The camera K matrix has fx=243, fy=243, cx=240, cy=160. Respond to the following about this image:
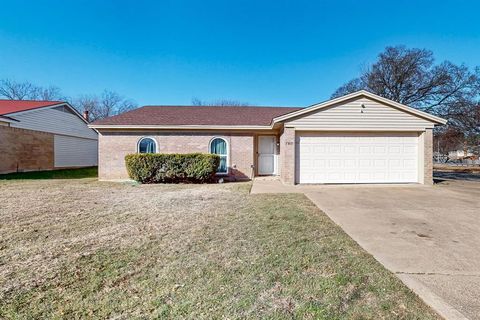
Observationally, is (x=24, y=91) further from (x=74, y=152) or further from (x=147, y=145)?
(x=147, y=145)

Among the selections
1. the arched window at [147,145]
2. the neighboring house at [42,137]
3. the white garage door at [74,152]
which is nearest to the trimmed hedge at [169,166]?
the arched window at [147,145]

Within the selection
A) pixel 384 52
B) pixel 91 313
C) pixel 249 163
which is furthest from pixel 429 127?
pixel 384 52

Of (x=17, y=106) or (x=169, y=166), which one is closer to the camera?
(x=169, y=166)

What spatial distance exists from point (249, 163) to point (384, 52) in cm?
1958

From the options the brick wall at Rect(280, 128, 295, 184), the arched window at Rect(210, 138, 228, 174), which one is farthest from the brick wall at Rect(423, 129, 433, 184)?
the arched window at Rect(210, 138, 228, 174)

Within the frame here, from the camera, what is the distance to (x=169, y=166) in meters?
10.9

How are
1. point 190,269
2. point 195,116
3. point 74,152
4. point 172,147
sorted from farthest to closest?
point 74,152 → point 195,116 → point 172,147 → point 190,269

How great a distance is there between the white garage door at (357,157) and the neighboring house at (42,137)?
17.4m

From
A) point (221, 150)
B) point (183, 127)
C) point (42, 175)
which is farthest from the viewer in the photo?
point (42, 175)

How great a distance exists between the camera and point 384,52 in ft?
74.4

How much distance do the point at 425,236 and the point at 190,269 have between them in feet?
13.3

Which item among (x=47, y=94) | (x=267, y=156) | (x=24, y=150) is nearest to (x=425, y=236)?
(x=267, y=156)

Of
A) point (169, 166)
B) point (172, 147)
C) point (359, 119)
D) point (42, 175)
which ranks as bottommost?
point (42, 175)

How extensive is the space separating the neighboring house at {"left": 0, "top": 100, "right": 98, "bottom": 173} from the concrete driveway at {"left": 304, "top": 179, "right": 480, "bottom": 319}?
18.3 metres
